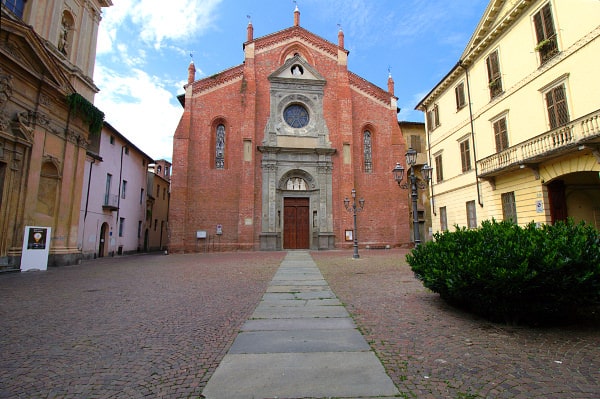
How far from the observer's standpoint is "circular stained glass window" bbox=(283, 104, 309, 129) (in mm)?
24641

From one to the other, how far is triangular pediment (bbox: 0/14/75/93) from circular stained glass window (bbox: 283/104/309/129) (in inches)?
573

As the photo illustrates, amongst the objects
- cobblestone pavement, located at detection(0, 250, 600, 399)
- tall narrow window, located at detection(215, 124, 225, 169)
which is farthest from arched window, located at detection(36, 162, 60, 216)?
tall narrow window, located at detection(215, 124, 225, 169)

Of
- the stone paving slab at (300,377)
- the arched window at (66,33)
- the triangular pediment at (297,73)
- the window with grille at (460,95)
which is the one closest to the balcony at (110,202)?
the arched window at (66,33)

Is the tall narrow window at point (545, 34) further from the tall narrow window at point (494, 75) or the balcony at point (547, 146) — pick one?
the balcony at point (547, 146)

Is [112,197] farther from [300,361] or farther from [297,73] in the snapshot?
[300,361]

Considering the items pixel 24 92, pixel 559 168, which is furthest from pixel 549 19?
pixel 24 92

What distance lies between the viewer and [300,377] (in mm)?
2846

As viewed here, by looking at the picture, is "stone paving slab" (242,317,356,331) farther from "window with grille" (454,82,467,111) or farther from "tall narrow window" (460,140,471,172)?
"window with grille" (454,82,467,111)

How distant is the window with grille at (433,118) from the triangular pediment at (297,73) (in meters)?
8.70

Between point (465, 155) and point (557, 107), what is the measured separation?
560cm

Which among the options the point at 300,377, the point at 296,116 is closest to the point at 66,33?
the point at 296,116

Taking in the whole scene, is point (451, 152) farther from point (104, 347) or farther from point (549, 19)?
point (104, 347)

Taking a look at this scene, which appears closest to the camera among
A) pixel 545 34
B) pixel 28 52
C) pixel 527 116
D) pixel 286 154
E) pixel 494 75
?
pixel 545 34

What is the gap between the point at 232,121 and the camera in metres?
23.6
